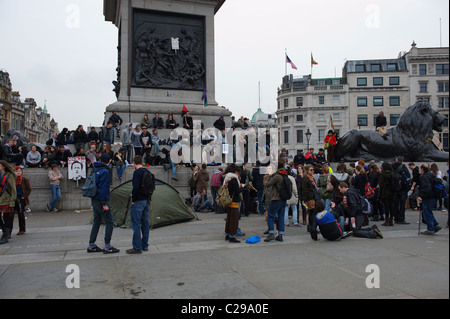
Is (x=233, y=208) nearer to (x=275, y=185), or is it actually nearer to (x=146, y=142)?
(x=275, y=185)

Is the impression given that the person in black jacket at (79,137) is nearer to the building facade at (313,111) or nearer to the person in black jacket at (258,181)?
the person in black jacket at (258,181)

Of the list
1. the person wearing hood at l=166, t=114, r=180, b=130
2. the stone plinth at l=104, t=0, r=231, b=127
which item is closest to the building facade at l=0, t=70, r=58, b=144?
the stone plinth at l=104, t=0, r=231, b=127

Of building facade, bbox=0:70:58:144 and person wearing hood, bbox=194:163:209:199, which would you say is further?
building facade, bbox=0:70:58:144

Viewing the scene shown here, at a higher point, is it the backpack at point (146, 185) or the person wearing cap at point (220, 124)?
the person wearing cap at point (220, 124)

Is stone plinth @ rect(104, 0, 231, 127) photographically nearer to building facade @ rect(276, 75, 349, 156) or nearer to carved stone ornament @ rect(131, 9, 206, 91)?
carved stone ornament @ rect(131, 9, 206, 91)

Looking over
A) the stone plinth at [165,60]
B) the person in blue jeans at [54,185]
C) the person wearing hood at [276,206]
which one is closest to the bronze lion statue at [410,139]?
the stone plinth at [165,60]

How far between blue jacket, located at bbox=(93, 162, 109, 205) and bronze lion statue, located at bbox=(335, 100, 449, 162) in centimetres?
1268

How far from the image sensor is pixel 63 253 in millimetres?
8008

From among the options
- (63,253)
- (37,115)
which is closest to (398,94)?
(63,253)

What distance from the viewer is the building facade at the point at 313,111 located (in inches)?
3086

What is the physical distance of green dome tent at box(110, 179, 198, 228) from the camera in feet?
37.3

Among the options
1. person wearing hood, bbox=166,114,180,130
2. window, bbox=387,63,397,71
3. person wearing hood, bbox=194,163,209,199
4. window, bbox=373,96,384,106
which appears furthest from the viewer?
window, bbox=387,63,397,71

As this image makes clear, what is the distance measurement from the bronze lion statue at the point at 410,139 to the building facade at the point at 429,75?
60793 mm

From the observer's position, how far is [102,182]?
8.05 metres
